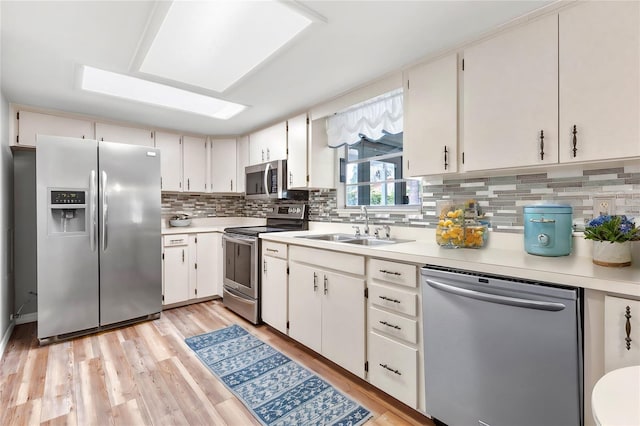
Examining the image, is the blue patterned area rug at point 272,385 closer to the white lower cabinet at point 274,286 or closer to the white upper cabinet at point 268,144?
the white lower cabinet at point 274,286

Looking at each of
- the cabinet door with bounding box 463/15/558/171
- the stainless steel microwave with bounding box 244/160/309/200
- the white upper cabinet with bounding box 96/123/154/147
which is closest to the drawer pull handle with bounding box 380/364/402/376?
the cabinet door with bounding box 463/15/558/171

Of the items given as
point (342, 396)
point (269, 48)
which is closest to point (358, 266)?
point (342, 396)

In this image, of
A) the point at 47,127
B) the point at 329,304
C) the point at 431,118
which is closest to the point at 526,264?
the point at 431,118

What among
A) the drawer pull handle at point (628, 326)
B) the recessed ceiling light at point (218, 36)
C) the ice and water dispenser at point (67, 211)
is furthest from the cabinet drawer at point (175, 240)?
the drawer pull handle at point (628, 326)

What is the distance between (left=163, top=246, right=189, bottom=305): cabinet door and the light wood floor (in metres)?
0.59

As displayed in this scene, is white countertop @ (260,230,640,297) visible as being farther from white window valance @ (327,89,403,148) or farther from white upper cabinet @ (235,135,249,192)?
white upper cabinet @ (235,135,249,192)

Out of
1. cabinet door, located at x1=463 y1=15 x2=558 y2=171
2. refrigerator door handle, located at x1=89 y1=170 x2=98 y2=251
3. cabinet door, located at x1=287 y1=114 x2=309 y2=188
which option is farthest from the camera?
cabinet door, located at x1=287 y1=114 x2=309 y2=188

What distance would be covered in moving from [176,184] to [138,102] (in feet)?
4.00

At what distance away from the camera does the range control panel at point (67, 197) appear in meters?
2.58

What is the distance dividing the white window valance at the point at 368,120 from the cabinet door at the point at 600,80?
1.08 m

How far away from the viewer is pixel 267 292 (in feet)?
9.27

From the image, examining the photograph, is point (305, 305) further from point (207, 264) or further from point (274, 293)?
point (207, 264)

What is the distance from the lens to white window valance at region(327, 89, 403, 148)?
93.7 inches

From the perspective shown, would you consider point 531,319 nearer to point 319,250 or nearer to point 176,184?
point 319,250
